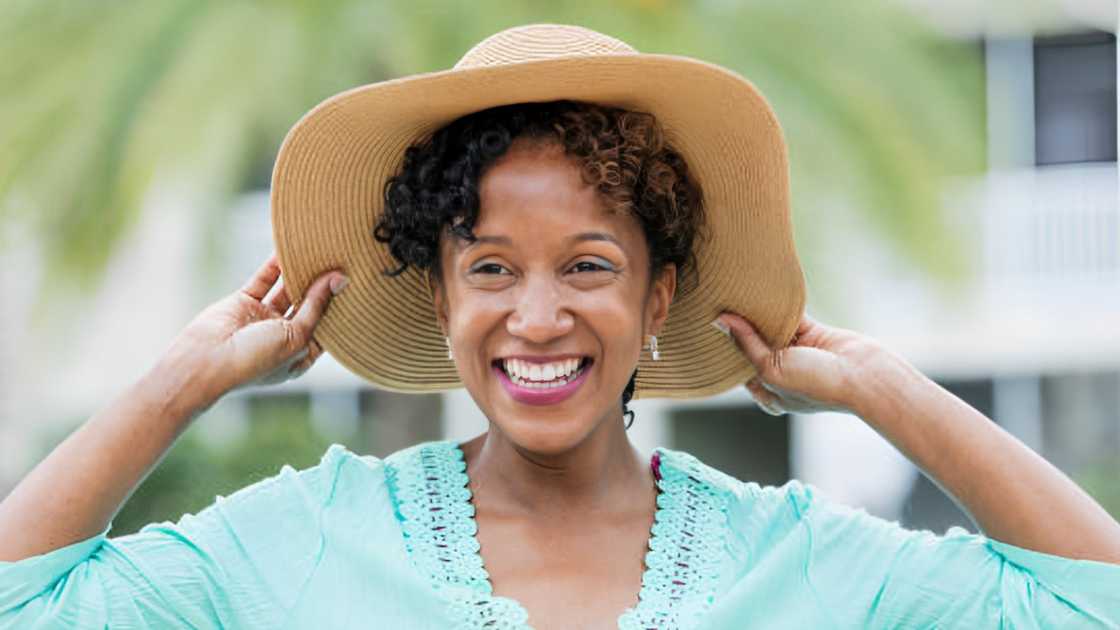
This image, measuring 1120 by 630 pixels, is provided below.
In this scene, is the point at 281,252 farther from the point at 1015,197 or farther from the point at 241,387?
the point at 1015,197

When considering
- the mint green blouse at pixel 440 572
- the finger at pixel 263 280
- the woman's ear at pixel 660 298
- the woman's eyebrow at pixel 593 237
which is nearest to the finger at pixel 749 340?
the woman's ear at pixel 660 298

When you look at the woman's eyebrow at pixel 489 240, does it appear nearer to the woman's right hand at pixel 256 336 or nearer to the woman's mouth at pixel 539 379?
the woman's mouth at pixel 539 379

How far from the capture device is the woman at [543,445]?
2.87m

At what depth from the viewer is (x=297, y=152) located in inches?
124

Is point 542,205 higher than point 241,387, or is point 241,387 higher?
point 542,205

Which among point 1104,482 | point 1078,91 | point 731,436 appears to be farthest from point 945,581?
point 731,436

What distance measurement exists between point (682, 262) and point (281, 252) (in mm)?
683

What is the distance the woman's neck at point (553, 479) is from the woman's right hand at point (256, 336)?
36cm

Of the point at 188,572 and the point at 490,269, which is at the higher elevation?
the point at 490,269

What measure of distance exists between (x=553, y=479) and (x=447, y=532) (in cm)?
22

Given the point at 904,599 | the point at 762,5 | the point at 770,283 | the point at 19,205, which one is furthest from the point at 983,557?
the point at 19,205

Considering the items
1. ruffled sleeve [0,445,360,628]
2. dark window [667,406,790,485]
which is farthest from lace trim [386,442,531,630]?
dark window [667,406,790,485]

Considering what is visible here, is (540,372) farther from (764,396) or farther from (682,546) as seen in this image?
(764,396)

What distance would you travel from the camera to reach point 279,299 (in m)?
3.22
